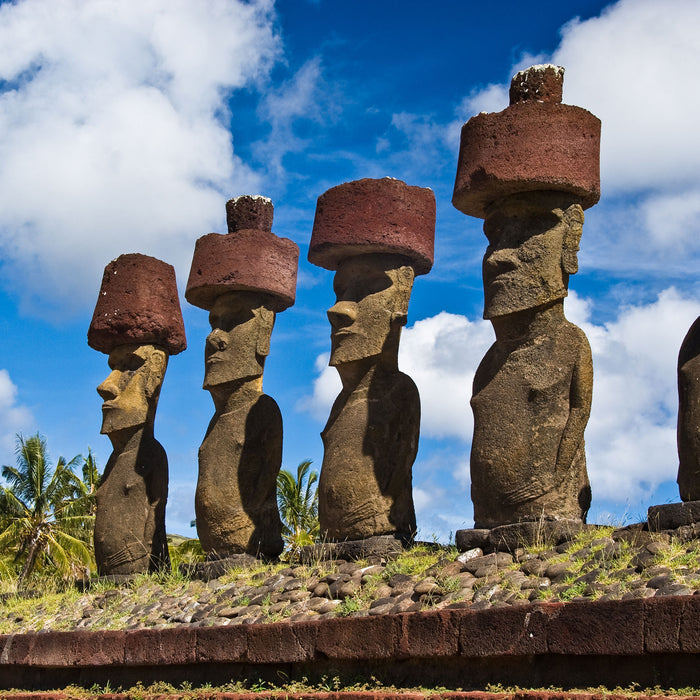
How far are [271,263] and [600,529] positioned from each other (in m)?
5.16

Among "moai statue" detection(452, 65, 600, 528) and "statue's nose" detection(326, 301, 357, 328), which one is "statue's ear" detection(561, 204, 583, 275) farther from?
"statue's nose" detection(326, 301, 357, 328)

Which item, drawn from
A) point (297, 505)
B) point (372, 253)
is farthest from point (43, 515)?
point (372, 253)

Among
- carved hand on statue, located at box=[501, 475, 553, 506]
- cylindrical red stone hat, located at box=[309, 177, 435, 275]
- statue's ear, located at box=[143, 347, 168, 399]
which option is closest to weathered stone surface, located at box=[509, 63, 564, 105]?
cylindrical red stone hat, located at box=[309, 177, 435, 275]

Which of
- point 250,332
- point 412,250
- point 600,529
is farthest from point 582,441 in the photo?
point 250,332

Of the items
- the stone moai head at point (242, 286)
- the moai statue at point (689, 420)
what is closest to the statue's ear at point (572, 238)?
the moai statue at point (689, 420)

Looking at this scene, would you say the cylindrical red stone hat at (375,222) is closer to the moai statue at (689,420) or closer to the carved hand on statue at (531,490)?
the carved hand on statue at (531,490)

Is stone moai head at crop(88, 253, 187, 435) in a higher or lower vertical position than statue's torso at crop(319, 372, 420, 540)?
higher

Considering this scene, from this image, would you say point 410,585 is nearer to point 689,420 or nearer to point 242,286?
point 689,420

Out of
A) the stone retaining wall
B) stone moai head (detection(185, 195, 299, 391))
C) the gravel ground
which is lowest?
the stone retaining wall

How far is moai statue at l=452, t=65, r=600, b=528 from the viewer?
27.9 feet

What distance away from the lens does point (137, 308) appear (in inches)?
520

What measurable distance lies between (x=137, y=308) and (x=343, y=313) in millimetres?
3785

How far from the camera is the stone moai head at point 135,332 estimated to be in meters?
13.0

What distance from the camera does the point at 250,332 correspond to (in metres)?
11.8
